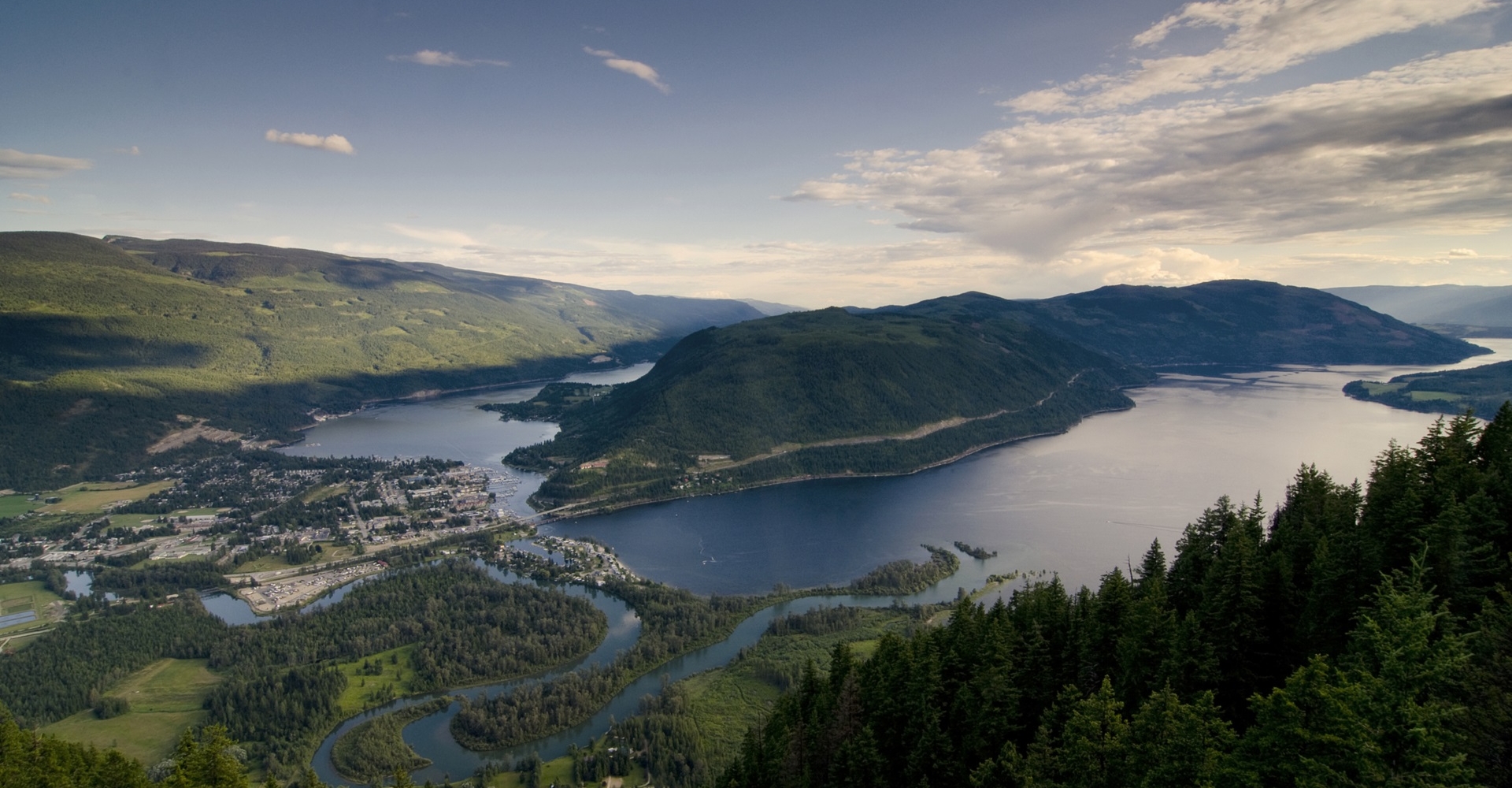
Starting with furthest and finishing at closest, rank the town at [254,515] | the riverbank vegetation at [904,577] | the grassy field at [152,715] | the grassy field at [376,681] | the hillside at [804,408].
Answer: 1. the hillside at [804,408]
2. the town at [254,515]
3. the riverbank vegetation at [904,577]
4. the grassy field at [376,681]
5. the grassy field at [152,715]

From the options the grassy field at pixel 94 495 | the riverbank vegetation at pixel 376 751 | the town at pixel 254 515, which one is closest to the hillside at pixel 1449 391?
the riverbank vegetation at pixel 376 751

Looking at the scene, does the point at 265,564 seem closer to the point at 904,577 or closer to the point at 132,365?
the point at 904,577

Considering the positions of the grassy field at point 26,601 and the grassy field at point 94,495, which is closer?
the grassy field at point 26,601

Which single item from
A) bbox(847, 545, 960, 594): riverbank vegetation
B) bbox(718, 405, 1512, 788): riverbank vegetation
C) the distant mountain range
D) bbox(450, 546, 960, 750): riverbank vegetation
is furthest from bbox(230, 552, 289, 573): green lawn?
bbox(718, 405, 1512, 788): riverbank vegetation

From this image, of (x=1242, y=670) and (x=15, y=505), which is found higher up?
(x=1242, y=670)

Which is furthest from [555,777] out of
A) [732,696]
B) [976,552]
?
[976,552]

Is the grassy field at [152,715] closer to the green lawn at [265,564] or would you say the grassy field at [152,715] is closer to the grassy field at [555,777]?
the green lawn at [265,564]
